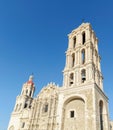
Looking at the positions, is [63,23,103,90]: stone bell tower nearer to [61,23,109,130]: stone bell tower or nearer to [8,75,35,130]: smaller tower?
[61,23,109,130]: stone bell tower

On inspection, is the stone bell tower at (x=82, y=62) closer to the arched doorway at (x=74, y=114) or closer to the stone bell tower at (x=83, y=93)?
the stone bell tower at (x=83, y=93)

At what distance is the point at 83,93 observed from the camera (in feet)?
66.4

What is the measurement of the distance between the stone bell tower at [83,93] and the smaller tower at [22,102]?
11364 millimetres

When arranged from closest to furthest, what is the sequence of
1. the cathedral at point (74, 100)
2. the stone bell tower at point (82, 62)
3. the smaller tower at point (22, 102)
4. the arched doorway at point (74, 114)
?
the arched doorway at point (74, 114)
the cathedral at point (74, 100)
the stone bell tower at point (82, 62)
the smaller tower at point (22, 102)

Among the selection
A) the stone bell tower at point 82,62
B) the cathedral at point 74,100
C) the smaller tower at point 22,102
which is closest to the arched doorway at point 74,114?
the cathedral at point 74,100

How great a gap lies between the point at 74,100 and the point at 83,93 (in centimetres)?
185

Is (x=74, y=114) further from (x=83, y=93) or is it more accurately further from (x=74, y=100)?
(x=83, y=93)

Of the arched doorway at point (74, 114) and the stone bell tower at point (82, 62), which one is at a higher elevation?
the stone bell tower at point (82, 62)

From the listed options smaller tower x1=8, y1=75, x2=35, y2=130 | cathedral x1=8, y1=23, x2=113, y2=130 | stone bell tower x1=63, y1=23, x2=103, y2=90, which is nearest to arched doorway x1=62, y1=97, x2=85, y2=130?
cathedral x1=8, y1=23, x2=113, y2=130

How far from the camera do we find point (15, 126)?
28703 millimetres

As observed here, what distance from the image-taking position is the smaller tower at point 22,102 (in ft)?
96.7

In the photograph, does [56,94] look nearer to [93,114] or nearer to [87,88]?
[87,88]

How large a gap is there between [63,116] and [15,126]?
12790 mm

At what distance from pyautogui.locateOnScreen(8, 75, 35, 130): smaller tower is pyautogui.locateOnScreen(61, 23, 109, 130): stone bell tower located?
11364mm
